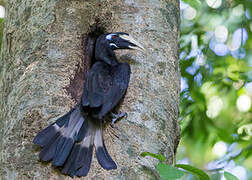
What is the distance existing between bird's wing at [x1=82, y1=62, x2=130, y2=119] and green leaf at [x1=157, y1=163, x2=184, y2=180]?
574 mm

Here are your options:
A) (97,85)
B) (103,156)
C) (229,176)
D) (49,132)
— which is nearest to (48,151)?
(49,132)

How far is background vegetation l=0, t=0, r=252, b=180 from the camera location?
3570mm

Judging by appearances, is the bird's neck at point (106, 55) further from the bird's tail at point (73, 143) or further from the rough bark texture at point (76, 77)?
the bird's tail at point (73, 143)

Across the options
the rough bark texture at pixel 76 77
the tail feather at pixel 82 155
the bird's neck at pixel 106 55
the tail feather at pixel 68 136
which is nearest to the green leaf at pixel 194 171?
the rough bark texture at pixel 76 77

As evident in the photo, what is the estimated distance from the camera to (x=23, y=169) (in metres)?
1.97

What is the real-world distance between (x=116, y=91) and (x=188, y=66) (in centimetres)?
141

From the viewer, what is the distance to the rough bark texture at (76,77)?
6.83ft

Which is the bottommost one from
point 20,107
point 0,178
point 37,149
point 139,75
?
point 0,178

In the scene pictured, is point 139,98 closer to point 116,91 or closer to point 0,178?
point 116,91

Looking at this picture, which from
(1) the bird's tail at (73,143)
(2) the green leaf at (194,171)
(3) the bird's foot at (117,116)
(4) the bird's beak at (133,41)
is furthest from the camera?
(4) the bird's beak at (133,41)

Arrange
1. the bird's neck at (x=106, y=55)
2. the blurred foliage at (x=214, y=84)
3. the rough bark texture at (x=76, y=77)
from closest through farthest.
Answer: the rough bark texture at (x=76, y=77) → the bird's neck at (x=106, y=55) → the blurred foliage at (x=214, y=84)

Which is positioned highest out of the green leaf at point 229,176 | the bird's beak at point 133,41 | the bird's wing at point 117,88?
the bird's beak at point 133,41

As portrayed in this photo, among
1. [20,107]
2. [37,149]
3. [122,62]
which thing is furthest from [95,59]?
[37,149]

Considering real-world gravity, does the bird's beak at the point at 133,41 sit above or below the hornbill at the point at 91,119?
above
